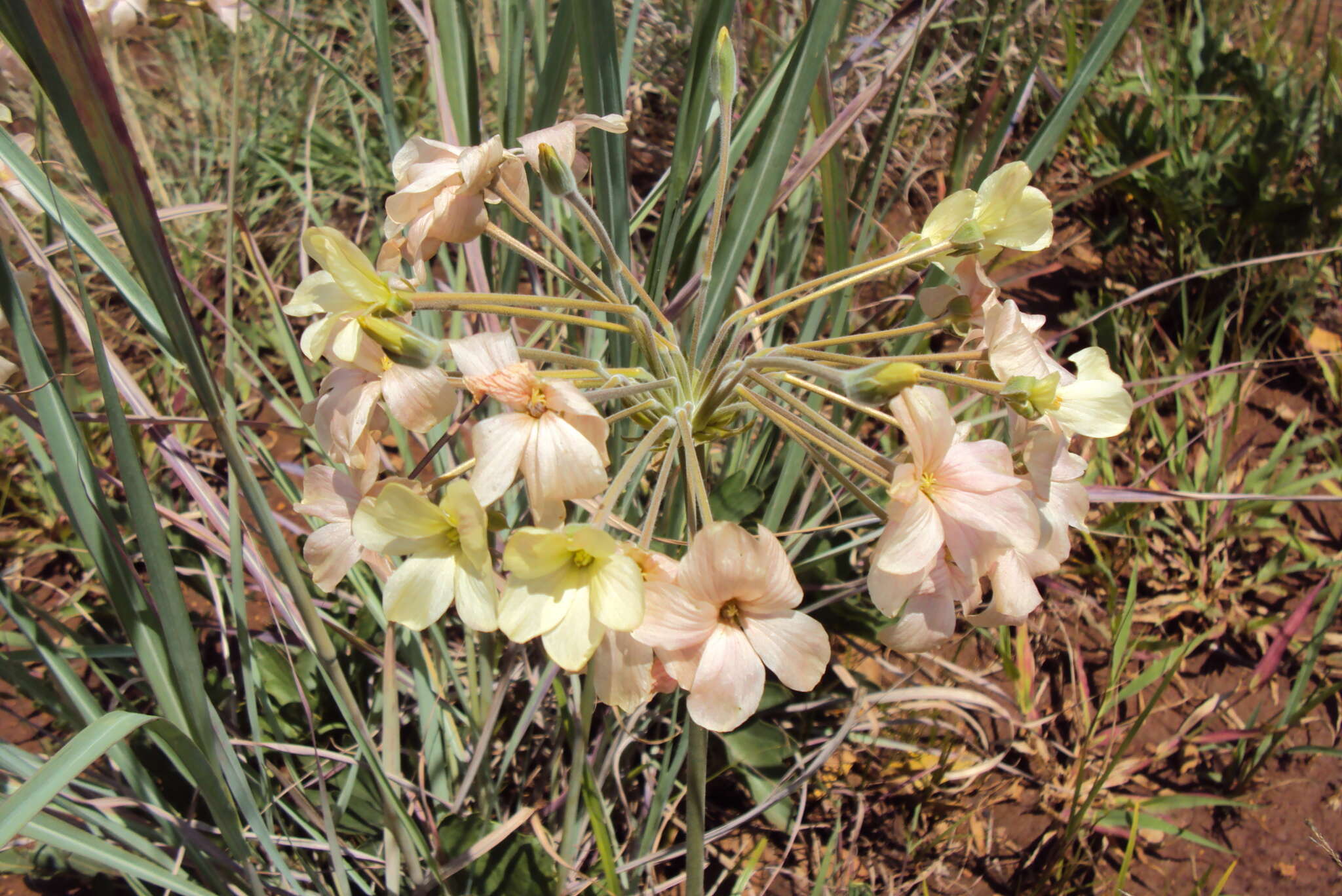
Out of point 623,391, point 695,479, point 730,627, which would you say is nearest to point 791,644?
point 730,627

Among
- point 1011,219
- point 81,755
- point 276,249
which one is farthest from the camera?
point 276,249

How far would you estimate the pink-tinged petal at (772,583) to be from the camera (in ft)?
2.34

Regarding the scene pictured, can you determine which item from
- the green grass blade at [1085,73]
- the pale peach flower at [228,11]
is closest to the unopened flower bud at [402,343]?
the green grass blade at [1085,73]

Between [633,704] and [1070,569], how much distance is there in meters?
1.59

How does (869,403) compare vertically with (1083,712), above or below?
above

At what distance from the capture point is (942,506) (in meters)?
0.74

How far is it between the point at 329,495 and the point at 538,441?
1.05 feet

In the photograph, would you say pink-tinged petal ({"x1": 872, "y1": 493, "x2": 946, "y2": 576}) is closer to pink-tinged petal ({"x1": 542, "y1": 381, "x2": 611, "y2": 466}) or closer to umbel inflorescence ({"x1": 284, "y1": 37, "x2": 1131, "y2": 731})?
umbel inflorescence ({"x1": 284, "y1": 37, "x2": 1131, "y2": 731})

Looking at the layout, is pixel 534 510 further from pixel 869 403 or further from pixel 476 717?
pixel 476 717

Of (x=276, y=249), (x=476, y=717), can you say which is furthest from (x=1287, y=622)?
(x=276, y=249)

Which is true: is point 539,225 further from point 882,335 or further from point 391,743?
point 391,743

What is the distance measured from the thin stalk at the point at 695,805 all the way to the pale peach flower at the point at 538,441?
0.31m

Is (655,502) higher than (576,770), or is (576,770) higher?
(655,502)

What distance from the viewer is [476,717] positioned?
151 centimetres
